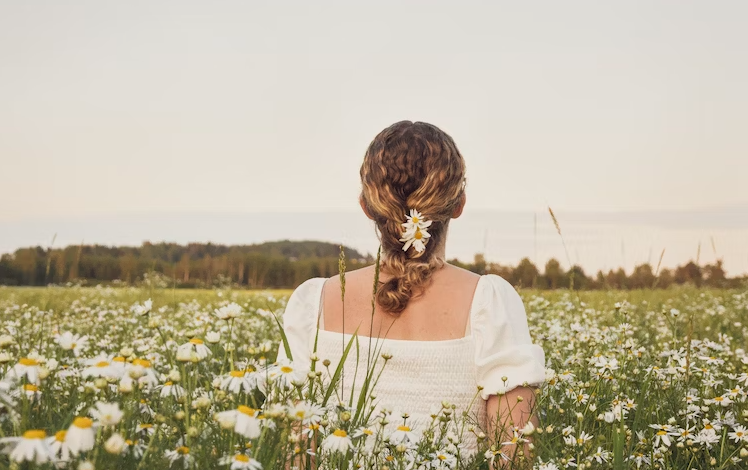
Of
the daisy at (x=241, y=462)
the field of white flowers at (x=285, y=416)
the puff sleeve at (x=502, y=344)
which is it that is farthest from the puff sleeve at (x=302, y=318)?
the daisy at (x=241, y=462)

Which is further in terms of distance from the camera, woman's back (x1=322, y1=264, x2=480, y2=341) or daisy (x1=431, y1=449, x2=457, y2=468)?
woman's back (x1=322, y1=264, x2=480, y2=341)

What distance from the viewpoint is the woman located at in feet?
11.9

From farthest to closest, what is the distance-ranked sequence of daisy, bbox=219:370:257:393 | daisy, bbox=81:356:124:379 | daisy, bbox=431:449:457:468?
1. daisy, bbox=431:449:457:468
2. daisy, bbox=219:370:257:393
3. daisy, bbox=81:356:124:379

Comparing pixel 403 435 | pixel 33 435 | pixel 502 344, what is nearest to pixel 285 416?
pixel 33 435

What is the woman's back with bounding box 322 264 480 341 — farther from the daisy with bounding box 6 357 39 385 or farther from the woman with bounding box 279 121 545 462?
the daisy with bounding box 6 357 39 385

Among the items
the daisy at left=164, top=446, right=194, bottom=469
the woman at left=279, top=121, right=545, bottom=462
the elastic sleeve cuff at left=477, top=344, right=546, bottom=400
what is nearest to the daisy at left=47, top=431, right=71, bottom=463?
the daisy at left=164, top=446, right=194, bottom=469

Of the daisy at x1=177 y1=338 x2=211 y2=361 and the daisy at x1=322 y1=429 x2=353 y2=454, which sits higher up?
the daisy at x1=177 y1=338 x2=211 y2=361

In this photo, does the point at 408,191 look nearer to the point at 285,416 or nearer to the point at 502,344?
the point at 502,344

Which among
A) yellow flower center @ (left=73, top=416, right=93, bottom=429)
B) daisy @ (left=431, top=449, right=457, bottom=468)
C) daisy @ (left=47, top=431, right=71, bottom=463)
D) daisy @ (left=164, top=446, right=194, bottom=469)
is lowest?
daisy @ (left=431, top=449, right=457, bottom=468)

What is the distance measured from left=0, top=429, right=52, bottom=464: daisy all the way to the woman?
2.18m

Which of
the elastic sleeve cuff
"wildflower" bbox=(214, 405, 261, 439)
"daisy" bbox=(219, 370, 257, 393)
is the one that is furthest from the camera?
the elastic sleeve cuff

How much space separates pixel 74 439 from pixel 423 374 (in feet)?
7.87

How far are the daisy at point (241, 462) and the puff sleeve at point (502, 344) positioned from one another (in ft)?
6.56

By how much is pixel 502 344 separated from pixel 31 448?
8.63 feet
